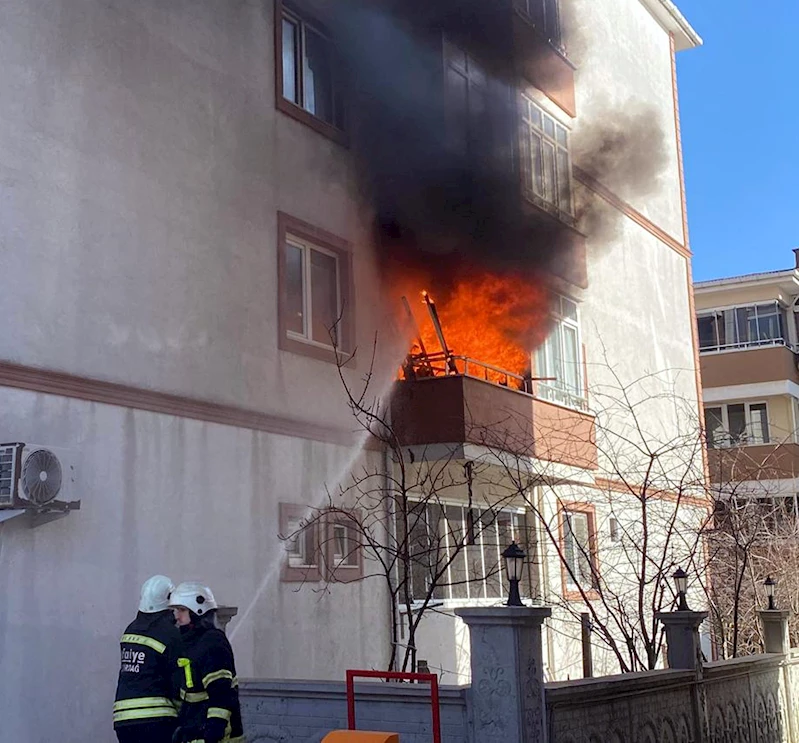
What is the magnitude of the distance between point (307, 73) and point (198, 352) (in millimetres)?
4213

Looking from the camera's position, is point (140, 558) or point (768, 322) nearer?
point (140, 558)

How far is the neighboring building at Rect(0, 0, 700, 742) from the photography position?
27.0ft

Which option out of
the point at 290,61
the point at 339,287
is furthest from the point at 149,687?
the point at 290,61

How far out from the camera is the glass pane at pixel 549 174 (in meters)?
15.7

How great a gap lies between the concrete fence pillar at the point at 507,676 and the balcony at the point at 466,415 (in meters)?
5.21

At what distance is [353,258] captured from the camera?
1228 cm

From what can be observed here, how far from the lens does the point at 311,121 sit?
1184 centimetres

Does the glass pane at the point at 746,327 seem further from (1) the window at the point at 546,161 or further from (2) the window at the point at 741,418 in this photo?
(1) the window at the point at 546,161

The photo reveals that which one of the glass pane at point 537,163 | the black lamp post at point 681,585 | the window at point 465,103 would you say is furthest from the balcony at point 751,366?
the black lamp post at point 681,585

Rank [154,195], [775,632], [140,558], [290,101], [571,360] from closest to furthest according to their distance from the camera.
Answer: [140,558], [154,195], [775,632], [290,101], [571,360]

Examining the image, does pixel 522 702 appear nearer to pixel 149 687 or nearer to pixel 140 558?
pixel 149 687

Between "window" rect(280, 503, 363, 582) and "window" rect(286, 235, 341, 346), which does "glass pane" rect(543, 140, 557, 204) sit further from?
"window" rect(280, 503, 363, 582)

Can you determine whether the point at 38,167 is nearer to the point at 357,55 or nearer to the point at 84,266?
the point at 84,266

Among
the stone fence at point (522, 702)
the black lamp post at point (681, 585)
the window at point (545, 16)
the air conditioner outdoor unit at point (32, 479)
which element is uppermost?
the window at point (545, 16)
